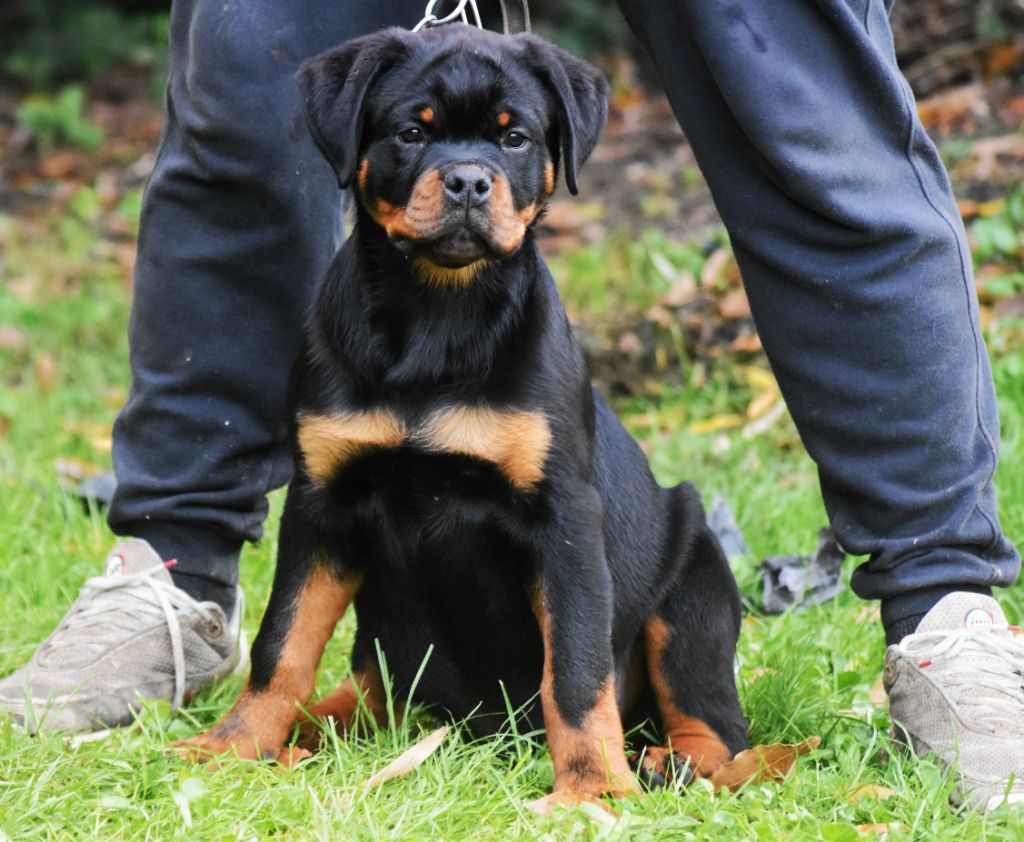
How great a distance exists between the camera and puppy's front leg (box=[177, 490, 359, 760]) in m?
2.67

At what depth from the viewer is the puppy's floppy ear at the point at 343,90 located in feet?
8.65

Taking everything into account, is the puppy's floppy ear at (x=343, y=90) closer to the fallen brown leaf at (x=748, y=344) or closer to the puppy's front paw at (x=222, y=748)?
the puppy's front paw at (x=222, y=748)

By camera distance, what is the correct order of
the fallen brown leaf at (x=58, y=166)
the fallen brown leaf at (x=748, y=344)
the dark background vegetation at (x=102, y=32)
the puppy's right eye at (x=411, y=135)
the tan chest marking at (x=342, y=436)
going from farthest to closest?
the dark background vegetation at (x=102, y=32) → the fallen brown leaf at (x=58, y=166) → the fallen brown leaf at (x=748, y=344) → the puppy's right eye at (x=411, y=135) → the tan chest marking at (x=342, y=436)

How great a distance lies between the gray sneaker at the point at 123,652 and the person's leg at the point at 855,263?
134 centimetres

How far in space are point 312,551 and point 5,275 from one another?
4904 millimetres

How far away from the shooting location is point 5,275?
7008mm

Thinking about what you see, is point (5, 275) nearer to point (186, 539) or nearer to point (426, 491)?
point (186, 539)

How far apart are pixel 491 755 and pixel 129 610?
2.99 feet

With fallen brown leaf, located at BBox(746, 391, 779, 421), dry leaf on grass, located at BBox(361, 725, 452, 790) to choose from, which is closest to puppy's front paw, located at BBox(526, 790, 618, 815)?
dry leaf on grass, located at BBox(361, 725, 452, 790)

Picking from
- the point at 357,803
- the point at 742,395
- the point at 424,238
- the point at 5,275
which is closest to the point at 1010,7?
the point at 742,395

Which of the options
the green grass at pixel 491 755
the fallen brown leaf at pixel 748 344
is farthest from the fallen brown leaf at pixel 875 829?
the fallen brown leaf at pixel 748 344

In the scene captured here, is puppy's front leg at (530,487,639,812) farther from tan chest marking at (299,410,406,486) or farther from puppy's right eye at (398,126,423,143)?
puppy's right eye at (398,126,423,143)

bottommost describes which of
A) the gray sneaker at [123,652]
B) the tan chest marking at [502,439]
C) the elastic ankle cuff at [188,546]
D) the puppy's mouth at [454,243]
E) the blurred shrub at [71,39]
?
the gray sneaker at [123,652]

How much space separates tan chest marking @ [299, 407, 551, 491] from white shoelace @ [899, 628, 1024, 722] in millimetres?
802
